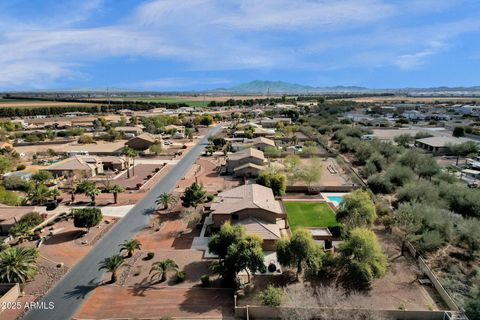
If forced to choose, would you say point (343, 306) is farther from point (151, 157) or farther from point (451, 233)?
point (151, 157)

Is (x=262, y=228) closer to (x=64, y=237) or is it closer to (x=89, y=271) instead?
(x=89, y=271)

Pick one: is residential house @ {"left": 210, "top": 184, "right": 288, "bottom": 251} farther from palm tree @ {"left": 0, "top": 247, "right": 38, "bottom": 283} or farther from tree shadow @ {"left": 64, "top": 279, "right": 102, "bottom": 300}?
palm tree @ {"left": 0, "top": 247, "right": 38, "bottom": 283}

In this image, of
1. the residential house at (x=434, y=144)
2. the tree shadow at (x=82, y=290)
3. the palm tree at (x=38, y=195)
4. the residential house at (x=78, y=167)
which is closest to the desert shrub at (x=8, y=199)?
the palm tree at (x=38, y=195)

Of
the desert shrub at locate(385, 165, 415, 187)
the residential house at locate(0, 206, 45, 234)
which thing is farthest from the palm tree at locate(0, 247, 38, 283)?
the desert shrub at locate(385, 165, 415, 187)

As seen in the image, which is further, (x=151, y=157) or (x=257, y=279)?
(x=151, y=157)

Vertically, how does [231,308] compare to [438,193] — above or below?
below

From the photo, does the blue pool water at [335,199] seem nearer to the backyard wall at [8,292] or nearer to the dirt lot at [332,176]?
the dirt lot at [332,176]

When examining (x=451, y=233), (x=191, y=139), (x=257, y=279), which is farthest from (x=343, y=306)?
(x=191, y=139)
